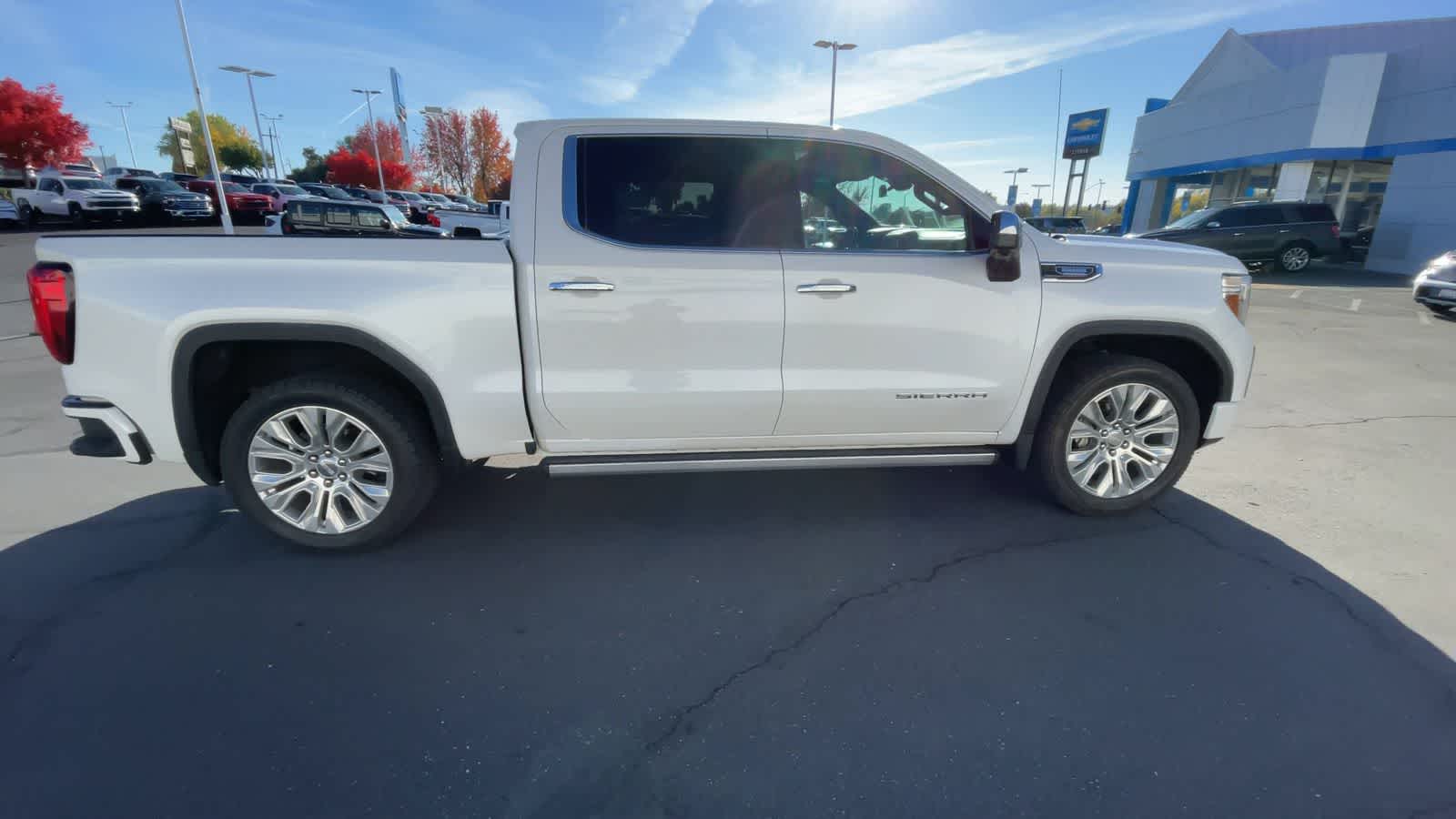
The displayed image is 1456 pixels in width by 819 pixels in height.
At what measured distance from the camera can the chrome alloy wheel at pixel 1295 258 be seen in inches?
674

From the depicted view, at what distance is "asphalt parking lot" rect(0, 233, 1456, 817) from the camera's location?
202cm

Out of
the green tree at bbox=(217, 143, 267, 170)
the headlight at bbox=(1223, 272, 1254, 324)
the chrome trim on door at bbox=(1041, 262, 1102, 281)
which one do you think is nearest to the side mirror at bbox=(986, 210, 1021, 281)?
the chrome trim on door at bbox=(1041, 262, 1102, 281)

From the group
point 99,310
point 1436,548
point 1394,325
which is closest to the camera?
point 99,310

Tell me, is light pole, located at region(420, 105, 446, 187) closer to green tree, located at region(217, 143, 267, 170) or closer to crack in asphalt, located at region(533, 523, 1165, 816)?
green tree, located at region(217, 143, 267, 170)

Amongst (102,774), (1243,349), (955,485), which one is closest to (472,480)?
(102,774)

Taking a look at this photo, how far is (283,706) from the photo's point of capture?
2.30m

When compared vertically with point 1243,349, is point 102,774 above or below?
below

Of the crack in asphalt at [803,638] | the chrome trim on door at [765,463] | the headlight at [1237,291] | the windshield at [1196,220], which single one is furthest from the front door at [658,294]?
the windshield at [1196,220]

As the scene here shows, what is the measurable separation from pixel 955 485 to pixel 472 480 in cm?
288

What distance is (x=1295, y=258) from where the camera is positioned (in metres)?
17.2

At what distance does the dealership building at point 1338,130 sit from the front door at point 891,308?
22866 millimetres

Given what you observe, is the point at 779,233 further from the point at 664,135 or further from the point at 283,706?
the point at 283,706

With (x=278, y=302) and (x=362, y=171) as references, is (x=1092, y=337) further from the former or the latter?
(x=362, y=171)

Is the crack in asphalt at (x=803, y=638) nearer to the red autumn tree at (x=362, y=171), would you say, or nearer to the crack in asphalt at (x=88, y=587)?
the crack in asphalt at (x=88, y=587)
